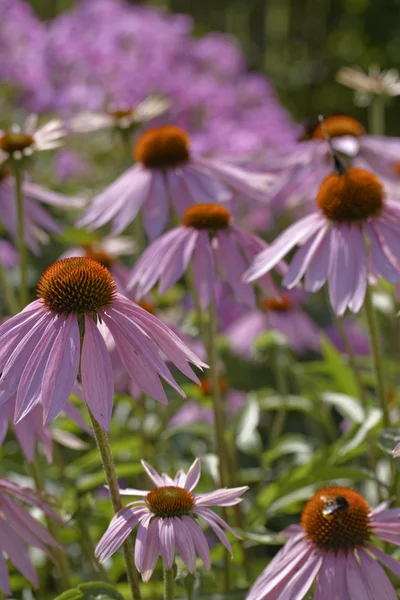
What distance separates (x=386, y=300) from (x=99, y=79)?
1.97 meters

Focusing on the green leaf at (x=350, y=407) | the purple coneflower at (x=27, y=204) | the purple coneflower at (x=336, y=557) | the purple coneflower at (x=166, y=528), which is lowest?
the green leaf at (x=350, y=407)

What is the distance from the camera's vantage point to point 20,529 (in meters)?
1.02

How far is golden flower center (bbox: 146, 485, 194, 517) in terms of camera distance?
0.87 m

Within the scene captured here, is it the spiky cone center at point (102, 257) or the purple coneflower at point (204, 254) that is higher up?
the purple coneflower at point (204, 254)

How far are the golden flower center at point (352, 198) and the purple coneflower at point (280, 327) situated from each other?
0.89 m

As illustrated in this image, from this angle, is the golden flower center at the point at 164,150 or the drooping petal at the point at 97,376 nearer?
the drooping petal at the point at 97,376

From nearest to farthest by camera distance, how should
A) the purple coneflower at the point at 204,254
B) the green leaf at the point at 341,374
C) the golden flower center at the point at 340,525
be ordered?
the golden flower center at the point at 340,525
the purple coneflower at the point at 204,254
the green leaf at the point at 341,374

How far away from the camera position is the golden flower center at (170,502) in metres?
0.87

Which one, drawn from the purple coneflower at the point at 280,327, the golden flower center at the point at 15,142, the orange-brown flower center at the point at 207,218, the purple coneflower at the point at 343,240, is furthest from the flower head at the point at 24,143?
the purple coneflower at the point at 280,327

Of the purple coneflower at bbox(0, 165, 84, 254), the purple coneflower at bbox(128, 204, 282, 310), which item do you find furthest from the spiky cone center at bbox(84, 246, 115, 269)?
the purple coneflower at bbox(128, 204, 282, 310)

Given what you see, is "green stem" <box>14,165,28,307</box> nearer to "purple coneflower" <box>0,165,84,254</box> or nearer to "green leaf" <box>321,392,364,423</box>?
"purple coneflower" <box>0,165,84,254</box>

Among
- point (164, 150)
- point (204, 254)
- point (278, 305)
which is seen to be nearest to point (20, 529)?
point (204, 254)

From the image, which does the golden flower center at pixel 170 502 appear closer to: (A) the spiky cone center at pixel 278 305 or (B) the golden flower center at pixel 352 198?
(B) the golden flower center at pixel 352 198

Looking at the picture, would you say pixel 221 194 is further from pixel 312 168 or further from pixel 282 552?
pixel 282 552
